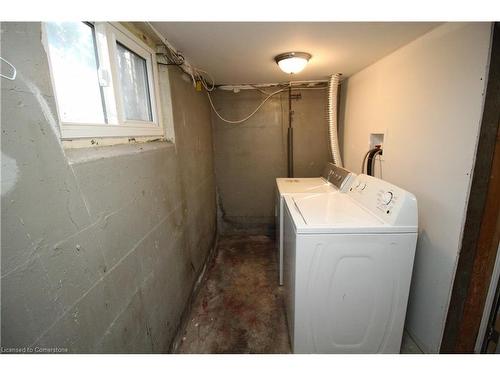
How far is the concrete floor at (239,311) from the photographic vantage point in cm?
162

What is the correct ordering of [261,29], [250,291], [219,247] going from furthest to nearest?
[219,247]
[250,291]
[261,29]

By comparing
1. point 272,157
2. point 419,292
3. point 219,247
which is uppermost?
point 272,157

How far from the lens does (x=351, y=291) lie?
4.28 ft

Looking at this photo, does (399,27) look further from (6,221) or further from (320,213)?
(6,221)

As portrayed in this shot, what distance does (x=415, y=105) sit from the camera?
1429mm

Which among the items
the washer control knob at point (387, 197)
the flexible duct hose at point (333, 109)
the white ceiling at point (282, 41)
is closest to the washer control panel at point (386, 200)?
the washer control knob at point (387, 197)

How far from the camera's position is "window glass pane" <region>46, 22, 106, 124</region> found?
2.70ft

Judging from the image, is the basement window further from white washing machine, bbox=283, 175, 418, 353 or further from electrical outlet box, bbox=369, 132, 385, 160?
electrical outlet box, bbox=369, 132, 385, 160

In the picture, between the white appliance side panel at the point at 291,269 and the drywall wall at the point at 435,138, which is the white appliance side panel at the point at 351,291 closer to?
the white appliance side panel at the point at 291,269

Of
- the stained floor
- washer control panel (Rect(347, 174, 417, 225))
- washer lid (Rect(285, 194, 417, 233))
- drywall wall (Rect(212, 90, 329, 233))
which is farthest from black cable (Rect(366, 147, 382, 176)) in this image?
the stained floor

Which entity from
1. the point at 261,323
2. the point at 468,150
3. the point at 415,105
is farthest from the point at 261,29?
the point at 261,323

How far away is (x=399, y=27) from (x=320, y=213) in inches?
44.9

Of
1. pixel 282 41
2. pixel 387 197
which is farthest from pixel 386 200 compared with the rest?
pixel 282 41

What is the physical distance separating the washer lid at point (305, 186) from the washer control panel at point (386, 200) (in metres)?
0.39
